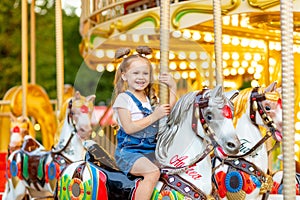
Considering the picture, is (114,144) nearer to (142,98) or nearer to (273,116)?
(142,98)

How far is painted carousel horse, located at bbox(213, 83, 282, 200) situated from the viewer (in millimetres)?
5461

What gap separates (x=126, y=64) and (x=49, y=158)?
9.21 ft

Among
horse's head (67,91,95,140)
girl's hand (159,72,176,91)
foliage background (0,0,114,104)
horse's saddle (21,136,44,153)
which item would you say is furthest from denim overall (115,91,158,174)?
foliage background (0,0,114,104)

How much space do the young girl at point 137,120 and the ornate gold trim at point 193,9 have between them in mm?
2881

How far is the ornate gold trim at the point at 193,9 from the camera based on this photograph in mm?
7215

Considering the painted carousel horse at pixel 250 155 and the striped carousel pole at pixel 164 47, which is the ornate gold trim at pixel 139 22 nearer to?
the painted carousel horse at pixel 250 155

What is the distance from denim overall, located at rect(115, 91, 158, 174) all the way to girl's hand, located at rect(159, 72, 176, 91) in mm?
215

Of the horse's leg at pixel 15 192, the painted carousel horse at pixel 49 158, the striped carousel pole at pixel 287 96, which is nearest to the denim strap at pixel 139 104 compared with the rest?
the striped carousel pole at pixel 287 96

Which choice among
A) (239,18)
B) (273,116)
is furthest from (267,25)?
(273,116)

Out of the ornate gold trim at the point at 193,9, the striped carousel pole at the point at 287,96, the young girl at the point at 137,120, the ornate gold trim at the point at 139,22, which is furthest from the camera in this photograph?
the ornate gold trim at the point at 139,22

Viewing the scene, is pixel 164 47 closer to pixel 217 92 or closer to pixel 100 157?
pixel 217 92

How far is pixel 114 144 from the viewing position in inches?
178

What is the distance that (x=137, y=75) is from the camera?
4.43m

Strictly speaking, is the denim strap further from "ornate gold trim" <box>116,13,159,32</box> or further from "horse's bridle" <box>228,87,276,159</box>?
"ornate gold trim" <box>116,13,159,32</box>
